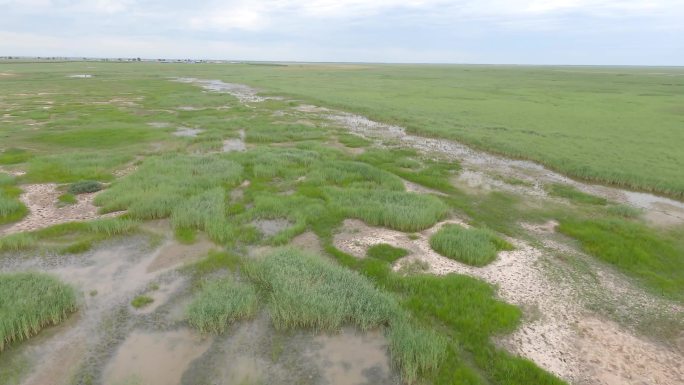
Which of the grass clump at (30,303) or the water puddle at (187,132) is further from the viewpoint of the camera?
the water puddle at (187,132)

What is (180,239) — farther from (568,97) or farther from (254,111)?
(568,97)

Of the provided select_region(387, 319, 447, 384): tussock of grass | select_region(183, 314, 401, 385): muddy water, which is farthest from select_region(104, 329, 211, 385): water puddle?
select_region(387, 319, 447, 384): tussock of grass

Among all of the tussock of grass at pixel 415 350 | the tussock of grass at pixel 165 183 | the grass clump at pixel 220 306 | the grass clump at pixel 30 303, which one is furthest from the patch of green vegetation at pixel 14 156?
the tussock of grass at pixel 415 350

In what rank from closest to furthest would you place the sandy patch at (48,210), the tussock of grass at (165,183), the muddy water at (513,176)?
the sandy patch at (48,210)
the tussock of grass at (165,183)
the muddy water at (513,176)

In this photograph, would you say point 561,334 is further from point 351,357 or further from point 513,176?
point 513,176

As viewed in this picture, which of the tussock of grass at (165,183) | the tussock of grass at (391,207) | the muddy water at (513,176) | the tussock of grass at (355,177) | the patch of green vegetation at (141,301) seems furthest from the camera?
the tussock of grass at (355,177)

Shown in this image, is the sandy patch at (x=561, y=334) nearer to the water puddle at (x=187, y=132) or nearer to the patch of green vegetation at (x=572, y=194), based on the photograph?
the patch of green vegetation at (x=572, y=194)

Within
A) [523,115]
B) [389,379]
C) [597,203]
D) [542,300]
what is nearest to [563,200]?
[597,203]
